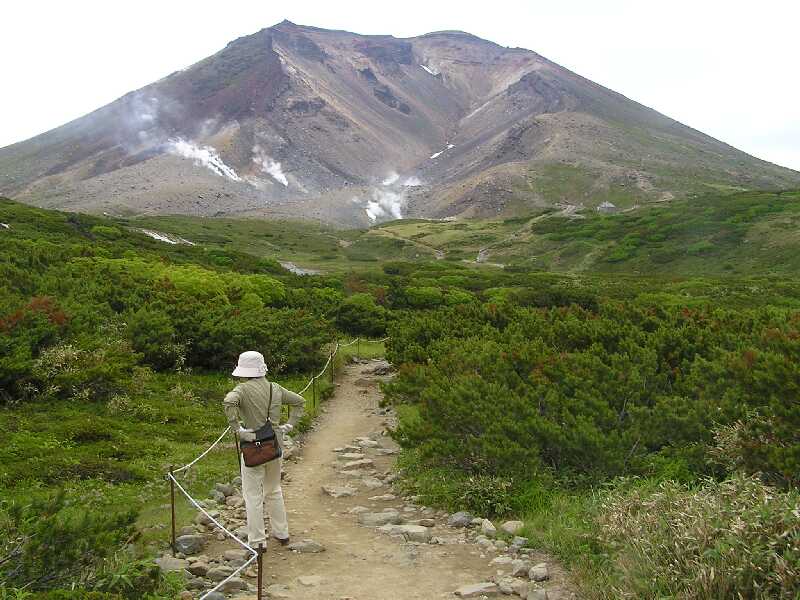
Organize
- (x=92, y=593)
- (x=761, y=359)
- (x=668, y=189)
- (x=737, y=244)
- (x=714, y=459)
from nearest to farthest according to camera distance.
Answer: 1. (x=92, y=593)
2. (x=714, y=459)
3. (x=761, y=359)
4. (x=737, y=244)
5. (x=668, y=189)

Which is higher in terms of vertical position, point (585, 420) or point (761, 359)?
point (761, 359)

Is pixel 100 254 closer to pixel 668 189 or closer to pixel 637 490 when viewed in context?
pixel 637 490

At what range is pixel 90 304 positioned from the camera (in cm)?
1653

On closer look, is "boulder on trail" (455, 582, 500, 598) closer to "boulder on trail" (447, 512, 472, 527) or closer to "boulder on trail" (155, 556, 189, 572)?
"boulder on trail" (447, 512, 472, 527)

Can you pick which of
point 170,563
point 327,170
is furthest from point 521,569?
point 327,170

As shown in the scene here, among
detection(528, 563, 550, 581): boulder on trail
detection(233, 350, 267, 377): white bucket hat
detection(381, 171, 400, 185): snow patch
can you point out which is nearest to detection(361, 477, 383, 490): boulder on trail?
detection(233, 350, 267, 377): white bucket hat

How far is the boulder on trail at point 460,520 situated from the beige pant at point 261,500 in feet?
6.78

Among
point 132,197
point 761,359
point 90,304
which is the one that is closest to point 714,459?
point 761,359

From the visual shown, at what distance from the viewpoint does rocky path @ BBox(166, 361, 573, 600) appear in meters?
6.14

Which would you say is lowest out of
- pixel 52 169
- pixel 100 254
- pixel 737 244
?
pixel 737 244

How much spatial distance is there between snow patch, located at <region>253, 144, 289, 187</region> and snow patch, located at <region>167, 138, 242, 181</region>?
9644 mm

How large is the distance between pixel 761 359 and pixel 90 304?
15.4m

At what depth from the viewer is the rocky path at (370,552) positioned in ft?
20.1

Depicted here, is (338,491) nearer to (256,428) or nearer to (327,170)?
(256,428)
